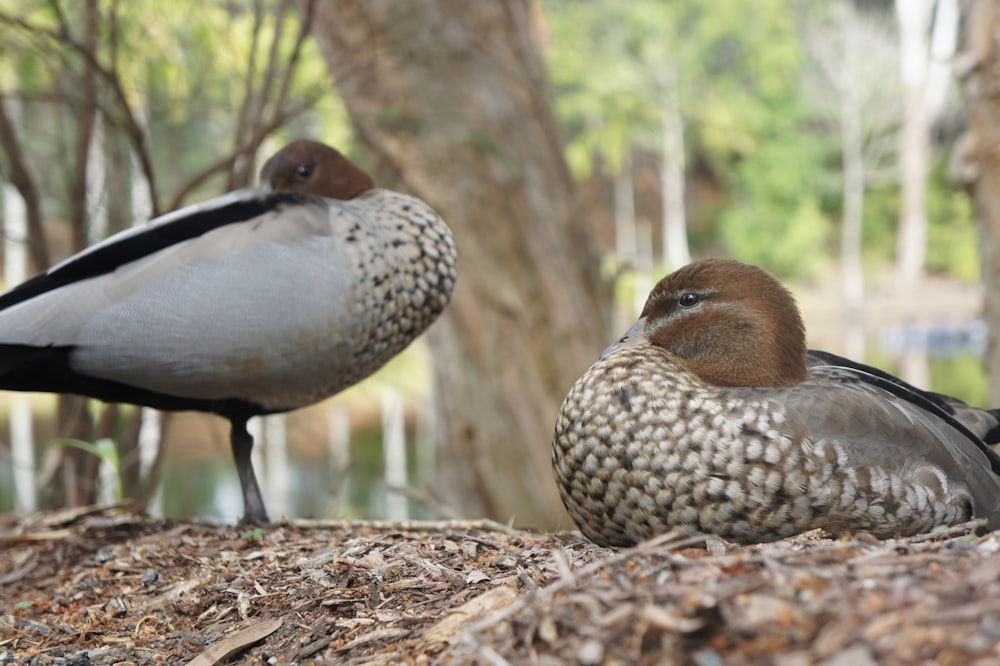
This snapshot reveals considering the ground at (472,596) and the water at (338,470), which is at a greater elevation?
the ground at (472,596)

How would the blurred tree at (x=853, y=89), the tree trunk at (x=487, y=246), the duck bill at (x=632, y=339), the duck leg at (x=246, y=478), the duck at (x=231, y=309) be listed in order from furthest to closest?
the blurred tree at (x=853, y=89) → the tree trunk at (x=487, y=246) → the duck leg at (x=246, y=478) → the duck at (x=231, y=309) → the duck bill at (x=632, y=339)

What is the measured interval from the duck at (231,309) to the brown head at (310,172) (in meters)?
0.37

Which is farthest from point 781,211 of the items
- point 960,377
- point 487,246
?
point 487,246

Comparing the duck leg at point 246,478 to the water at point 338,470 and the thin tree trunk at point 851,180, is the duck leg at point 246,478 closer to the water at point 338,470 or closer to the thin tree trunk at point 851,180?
the water at point 338,470

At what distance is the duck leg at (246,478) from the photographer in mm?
3570

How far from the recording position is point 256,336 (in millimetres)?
3266

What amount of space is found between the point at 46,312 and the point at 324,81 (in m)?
2.47

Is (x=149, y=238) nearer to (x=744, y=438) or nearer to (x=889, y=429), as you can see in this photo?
(x=744, y=438)

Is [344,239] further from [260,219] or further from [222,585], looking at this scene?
[222,585]

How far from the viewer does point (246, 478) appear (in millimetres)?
3660

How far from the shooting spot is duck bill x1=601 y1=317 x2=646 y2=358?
9.17 feet

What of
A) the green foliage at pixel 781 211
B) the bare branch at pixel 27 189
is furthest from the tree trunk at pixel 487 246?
the green foliage at pixel 781 211

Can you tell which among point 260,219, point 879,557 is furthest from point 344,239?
point 879,557

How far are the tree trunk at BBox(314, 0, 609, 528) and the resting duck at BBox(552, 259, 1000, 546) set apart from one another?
3744 millimetres
